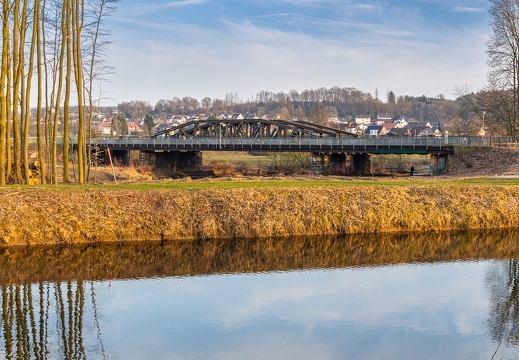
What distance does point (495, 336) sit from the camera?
40.9 feet

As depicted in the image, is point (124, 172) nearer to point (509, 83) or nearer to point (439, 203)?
point (509, 83)

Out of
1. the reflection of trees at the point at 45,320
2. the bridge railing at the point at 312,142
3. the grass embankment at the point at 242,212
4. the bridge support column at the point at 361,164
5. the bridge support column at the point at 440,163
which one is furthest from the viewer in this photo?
the bridge support column at the point at 361,164

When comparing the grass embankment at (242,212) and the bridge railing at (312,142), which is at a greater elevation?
the bridge railing at (312,142)

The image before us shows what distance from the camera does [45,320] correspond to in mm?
13398

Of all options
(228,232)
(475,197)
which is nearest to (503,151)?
(475,197)

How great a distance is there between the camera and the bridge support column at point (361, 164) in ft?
228

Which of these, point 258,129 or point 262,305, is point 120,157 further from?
point 262,305

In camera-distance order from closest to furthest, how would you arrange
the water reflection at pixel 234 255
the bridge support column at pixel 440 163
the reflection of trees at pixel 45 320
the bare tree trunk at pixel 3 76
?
1. the reflection of trees at pixel 45 320
2. the water reflection at pixel 234 255
3. the bare tree trunk at pixel 3 76
4. the bridge support column at pixel 440 163

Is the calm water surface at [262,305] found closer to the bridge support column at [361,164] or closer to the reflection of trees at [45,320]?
the reflection of trees at [45,320]

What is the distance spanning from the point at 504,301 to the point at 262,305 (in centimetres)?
596

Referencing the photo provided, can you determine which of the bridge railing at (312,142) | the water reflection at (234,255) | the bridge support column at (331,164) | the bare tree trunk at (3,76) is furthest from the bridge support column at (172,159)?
the water reflection at (234,255)

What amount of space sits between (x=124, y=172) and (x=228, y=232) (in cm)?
4853

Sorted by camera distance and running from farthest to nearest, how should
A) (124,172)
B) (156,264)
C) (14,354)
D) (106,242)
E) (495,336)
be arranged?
(124,172) < (106,242) < (156,264) < (495,336) < (14,354)

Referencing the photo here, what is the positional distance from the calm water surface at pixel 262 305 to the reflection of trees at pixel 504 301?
0.05 m
